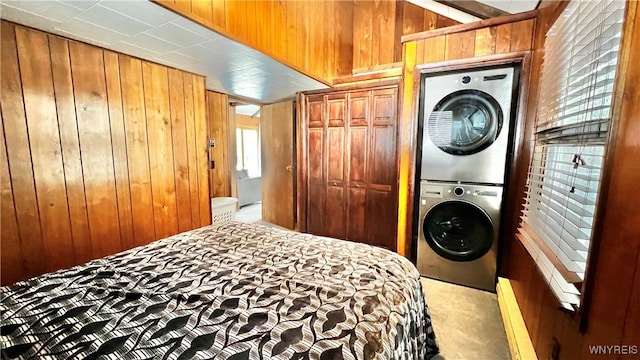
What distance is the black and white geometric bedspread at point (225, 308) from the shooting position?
83cm

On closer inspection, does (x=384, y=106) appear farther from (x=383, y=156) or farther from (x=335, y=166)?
(x=335, y=166)

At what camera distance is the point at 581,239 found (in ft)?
3.47

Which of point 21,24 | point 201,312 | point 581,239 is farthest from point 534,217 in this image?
point 21,24

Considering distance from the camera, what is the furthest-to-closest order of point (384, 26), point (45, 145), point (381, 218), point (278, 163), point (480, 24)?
point (278, 163) → point (384, 26) → point (381, 218) → point (480, 24) → point (45, 145)

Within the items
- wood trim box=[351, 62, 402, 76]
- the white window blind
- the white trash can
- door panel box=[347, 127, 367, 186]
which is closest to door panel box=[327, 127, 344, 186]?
door panel box=[347, 127, 367, 186]

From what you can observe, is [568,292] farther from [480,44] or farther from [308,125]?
[308,125]

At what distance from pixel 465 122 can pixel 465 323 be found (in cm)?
166

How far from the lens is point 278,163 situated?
4242 mm

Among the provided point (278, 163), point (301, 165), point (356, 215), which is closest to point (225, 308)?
point (356, 215)

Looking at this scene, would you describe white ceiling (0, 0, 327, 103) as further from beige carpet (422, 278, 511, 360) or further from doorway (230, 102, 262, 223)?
doorway (230, 102, 262, 223)

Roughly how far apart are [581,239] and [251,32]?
2284 millimetres

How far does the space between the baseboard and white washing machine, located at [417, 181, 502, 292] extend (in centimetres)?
24

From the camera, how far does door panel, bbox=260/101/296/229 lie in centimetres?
404

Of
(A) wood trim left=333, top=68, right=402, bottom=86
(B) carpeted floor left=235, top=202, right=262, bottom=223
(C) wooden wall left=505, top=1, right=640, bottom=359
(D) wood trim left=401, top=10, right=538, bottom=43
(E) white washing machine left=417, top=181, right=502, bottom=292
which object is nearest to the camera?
(C) wooden wall left=505, top=1, right=640, bottom=359
